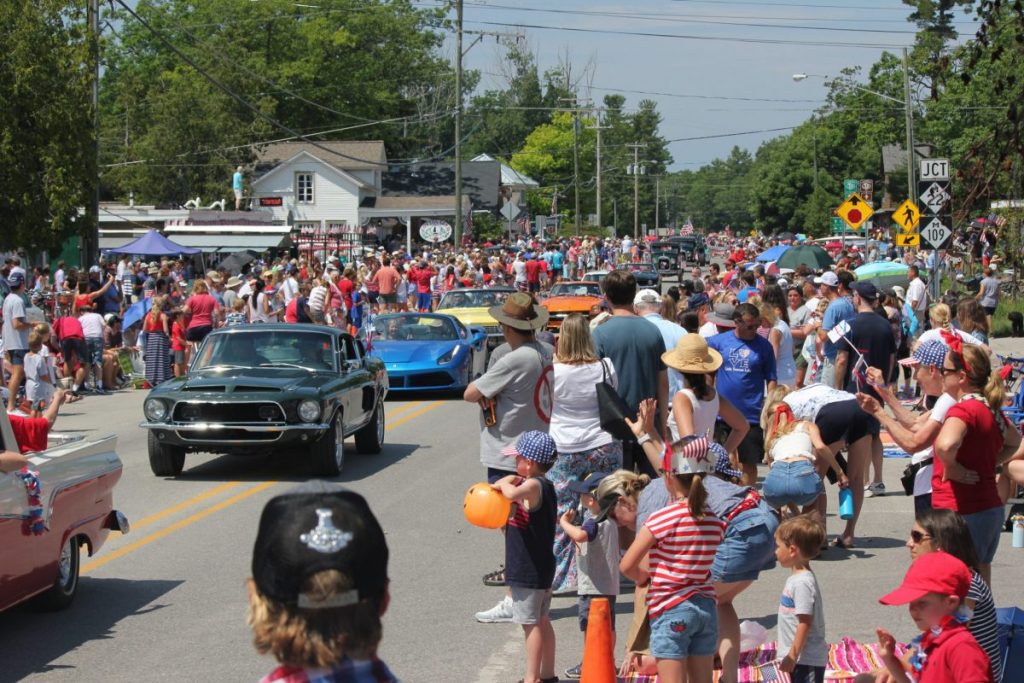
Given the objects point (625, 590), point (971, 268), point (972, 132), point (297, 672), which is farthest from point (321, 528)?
point (972, 132)

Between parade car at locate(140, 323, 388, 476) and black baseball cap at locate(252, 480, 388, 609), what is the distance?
34.0 ft

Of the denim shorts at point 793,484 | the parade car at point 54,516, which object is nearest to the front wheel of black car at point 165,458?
the parade car at point 54,516

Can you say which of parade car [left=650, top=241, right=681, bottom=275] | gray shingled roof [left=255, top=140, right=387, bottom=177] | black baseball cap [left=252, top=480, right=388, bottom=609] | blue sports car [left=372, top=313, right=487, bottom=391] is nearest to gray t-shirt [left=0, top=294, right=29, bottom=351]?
→ blue sports car [left=372, top=313, right=487, bottom=391]

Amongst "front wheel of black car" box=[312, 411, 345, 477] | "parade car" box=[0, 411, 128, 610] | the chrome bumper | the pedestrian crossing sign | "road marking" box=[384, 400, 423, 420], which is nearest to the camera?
"parade car" box=[0, 411, 128, 610]

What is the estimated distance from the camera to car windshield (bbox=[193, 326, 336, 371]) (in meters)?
14.3

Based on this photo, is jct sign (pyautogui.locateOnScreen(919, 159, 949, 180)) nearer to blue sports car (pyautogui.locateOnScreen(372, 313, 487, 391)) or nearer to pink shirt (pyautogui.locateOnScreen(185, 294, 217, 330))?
blue sports car (pyautogui.locateOnScreen(372, 313, 487, 391))

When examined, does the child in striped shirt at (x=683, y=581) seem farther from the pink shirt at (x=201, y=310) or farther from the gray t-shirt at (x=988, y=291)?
the gray t-shirt at (x=988, y=291)

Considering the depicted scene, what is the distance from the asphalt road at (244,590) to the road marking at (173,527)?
19 mm

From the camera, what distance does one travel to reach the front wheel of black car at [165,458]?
533 inches

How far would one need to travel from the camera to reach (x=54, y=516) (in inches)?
312

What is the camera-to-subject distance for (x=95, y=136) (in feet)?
101

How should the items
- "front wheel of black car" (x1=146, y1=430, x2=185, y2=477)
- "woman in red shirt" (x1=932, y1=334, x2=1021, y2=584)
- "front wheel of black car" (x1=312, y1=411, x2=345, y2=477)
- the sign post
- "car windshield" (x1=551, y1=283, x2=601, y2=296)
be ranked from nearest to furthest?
"woman in red shirt" (x1=932, y1=334, x2=1021, y2=584) < "front wheel of black car" (x1=312, y1=411, x2=345, y2=477) < "front wheel of black car" (x1=146, y1=430, x2=185, y2=477) < the sign post < "car windshield" (x1=551, y1=283, x2=601, y2=296)

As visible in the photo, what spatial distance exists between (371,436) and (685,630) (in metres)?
10.0

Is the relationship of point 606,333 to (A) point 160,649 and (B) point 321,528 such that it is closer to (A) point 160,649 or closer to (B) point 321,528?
(A) point 160,649
